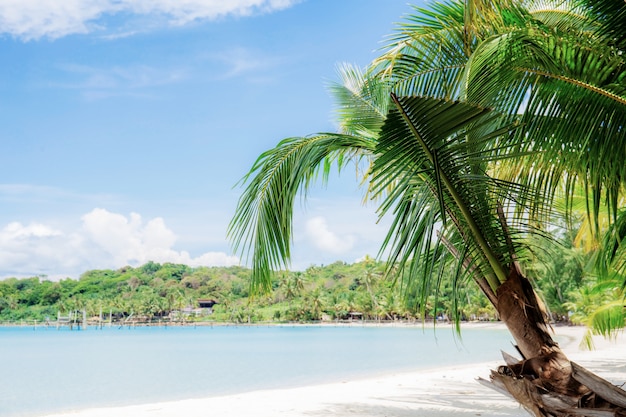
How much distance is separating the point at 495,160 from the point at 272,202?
5.76ft

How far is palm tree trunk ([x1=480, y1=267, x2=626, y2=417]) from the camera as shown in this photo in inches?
110

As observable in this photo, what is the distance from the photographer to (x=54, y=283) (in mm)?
93188

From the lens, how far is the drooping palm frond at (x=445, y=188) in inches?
92.4

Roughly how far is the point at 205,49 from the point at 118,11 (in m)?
18.3

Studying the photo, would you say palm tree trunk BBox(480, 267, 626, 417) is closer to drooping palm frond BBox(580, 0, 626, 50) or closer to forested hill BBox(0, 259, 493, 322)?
drooping palm frond BBox(580, 0, 626, 50)

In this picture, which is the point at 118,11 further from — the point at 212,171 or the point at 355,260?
the point at 355,260

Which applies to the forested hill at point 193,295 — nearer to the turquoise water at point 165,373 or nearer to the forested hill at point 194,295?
the forested hill at point 194,295

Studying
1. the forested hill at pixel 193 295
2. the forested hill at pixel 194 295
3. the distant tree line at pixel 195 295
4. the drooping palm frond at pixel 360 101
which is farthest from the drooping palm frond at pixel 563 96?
the forested hill at pixel 193 295

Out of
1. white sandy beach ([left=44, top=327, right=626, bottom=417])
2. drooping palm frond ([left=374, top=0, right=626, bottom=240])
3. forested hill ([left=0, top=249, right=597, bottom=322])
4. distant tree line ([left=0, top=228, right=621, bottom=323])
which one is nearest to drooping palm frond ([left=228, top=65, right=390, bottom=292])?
drooping palm frond ([left=374, top=0, right=626, bottom=240])

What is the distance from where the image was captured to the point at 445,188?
294 centimetres

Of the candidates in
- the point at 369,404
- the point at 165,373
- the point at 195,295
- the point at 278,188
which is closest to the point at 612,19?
the point at 278,188

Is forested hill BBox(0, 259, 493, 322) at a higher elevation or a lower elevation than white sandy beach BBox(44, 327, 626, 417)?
higher

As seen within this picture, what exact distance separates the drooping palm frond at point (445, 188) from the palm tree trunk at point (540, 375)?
0.48 feet

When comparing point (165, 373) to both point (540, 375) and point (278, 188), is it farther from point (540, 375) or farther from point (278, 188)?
point (540, 375)
